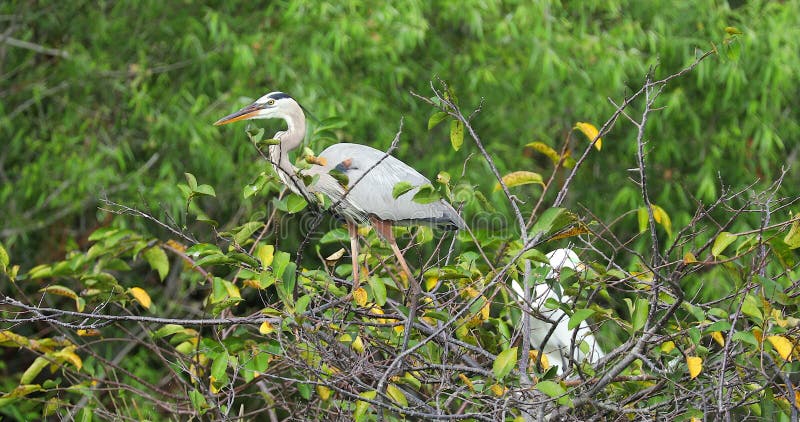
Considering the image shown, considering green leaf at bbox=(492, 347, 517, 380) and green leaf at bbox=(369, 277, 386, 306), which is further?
green leaf at bbox=(369, 277, 386, 306)

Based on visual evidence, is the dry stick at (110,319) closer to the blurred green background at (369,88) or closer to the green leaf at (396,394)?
the green leaf at (396,394)

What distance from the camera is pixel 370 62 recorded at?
19.5 ft

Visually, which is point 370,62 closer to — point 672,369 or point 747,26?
point 747,26

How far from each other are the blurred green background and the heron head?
164cm

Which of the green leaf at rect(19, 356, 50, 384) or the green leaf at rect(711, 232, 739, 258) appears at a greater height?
the green leaf at rect(711, 232, 739, 258)

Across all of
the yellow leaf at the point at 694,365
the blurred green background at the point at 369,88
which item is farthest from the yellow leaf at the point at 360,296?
the blurred green background at the point at 369,88

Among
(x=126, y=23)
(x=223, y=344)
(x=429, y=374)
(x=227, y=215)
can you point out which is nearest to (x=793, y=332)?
(x=429, y=374)

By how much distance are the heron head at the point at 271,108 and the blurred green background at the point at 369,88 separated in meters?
1.64

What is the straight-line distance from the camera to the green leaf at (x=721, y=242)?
208cm

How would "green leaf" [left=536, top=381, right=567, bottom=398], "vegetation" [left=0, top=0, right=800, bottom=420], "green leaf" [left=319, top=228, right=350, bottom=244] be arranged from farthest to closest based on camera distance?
"vegetation" [left=0, top=0, right=800, bottom=420] < "green leaf" [left=319, top=228, right=350, bottom=244] < "green leaf" [left=536, top=381, right=567, bottom=398]

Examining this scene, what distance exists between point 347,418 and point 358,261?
557 mm

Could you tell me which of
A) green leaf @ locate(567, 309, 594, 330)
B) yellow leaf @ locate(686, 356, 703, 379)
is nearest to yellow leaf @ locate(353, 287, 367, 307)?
green leaf @ locate(567, 309, 594, 330)

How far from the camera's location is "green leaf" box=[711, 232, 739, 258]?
81.9 inches

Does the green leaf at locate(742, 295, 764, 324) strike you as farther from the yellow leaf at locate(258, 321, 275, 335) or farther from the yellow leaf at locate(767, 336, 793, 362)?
the yellow leaf at locate(258, 321, 275, 335)
